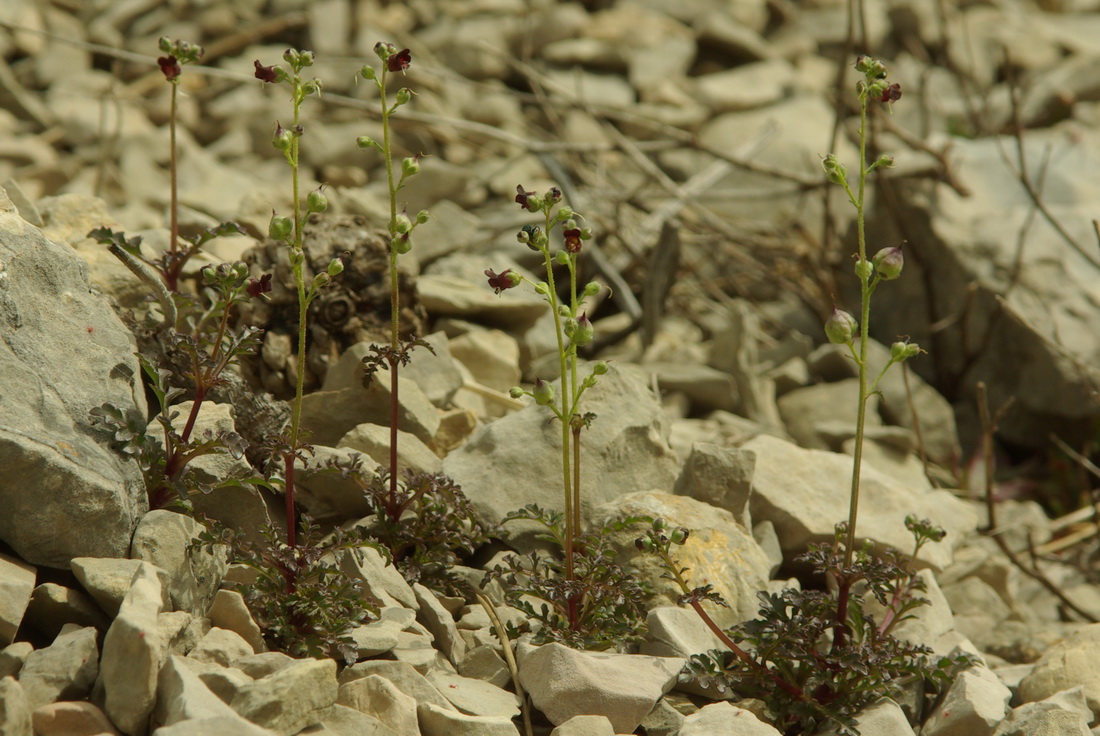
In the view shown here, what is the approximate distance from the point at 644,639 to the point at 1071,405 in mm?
3917

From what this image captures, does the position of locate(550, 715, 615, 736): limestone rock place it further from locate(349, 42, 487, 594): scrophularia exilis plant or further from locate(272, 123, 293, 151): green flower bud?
locate(272, 123, 293, 151): green flower bud

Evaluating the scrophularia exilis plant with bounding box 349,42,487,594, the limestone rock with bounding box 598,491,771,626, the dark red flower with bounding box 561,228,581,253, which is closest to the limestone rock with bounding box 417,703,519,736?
the scrophularia exilis plant with bounding box 349,42,487,594

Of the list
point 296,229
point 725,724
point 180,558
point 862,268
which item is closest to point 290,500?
point 180,558

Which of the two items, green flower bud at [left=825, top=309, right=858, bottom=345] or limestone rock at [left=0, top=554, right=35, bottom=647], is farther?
green flower bud at [left=825, top=309, right=858, bottom=345]

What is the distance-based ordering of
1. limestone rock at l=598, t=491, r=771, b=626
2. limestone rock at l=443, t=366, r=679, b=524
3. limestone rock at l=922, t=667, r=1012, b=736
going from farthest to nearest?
1. limestone rock at l=443, t=366, r=679, b=524
2. limestone rock at l=598, t=491, r=771, b=626
3. limestone rock at l=922, t=667, r=1012, b=736

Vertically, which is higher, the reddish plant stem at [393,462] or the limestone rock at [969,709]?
the reddish plant stem at [393,462]

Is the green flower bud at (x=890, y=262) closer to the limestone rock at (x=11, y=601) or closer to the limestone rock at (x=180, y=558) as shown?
the limestone rock at (x=180, y=558)

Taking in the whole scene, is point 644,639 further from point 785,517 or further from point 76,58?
point 76,58

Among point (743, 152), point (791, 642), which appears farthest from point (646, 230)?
point (791, 642)

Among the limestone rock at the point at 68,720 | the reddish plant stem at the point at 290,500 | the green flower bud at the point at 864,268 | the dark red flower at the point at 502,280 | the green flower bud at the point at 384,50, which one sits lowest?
the limestone rock at the point at 68,720

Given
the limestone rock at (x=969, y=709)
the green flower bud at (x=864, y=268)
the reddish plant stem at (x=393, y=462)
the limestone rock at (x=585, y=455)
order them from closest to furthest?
1. the green flower bud at (x=864, y=268)
2. the limestone rock at (x=969, y=709)
3. the reddish plant stem at (x=393, y=462)
4. the limestone rock at (x=585, y=455)

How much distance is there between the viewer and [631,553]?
130 inches

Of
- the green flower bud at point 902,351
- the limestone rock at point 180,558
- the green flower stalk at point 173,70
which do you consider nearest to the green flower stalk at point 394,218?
the limestone rock at point 180,558

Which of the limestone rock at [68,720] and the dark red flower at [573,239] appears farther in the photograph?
the dark red flower at [573,239]
